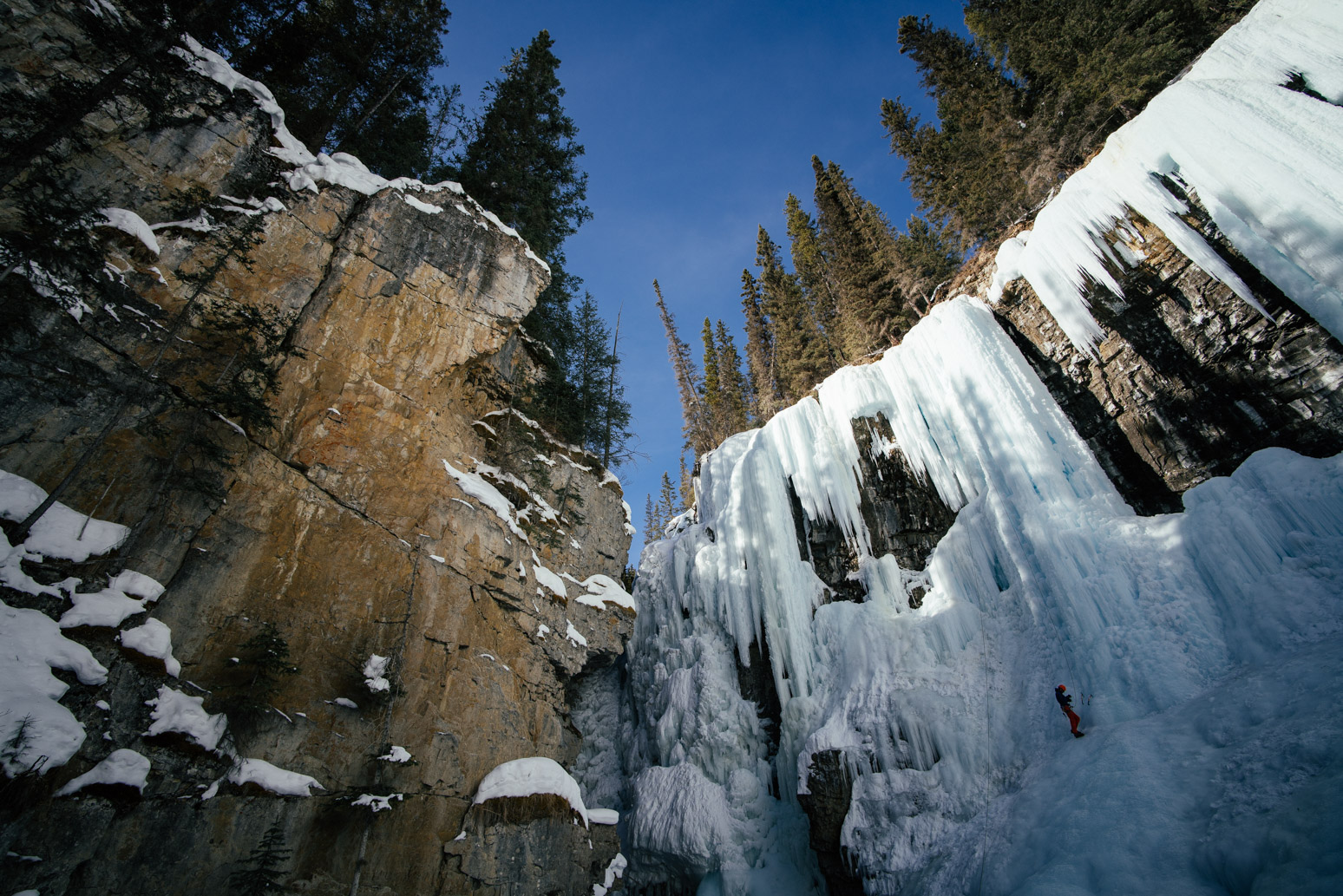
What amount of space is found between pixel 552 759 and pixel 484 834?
1.86m

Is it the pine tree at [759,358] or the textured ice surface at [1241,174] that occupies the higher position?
the pine tree at [759,358]

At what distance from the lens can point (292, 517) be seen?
6.68m

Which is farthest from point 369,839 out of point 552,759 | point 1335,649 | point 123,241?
point 1335,649

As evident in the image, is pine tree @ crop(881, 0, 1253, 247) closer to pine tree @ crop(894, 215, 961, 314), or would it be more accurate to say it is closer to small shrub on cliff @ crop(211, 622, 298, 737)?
pine tree @ crop(894, 215, 961, 314)

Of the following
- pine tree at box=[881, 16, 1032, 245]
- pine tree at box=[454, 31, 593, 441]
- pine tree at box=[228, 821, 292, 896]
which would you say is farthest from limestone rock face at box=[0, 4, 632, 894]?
pine tree at box=[881, 16, 1032, 245]

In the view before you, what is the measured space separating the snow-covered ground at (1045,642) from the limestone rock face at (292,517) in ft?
12.9

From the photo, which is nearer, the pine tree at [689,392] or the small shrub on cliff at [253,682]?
the small shrub on cliff at [253,682]

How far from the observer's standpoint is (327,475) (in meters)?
7.19

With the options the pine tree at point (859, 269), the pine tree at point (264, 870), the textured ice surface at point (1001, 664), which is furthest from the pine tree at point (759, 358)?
the pine tree at point (264, 870)

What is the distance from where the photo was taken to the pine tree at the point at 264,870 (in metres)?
4.71

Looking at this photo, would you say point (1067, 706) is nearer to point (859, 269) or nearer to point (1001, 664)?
point (1001, 664)

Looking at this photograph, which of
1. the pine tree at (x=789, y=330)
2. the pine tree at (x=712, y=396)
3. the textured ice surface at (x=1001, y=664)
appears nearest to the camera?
the textured ice surface at (x=1001, y=664)

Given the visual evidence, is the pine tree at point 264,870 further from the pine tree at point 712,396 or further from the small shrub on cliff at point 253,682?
the pine tree at point 712,396

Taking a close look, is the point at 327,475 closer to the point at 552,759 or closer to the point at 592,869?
the point at 552,759
